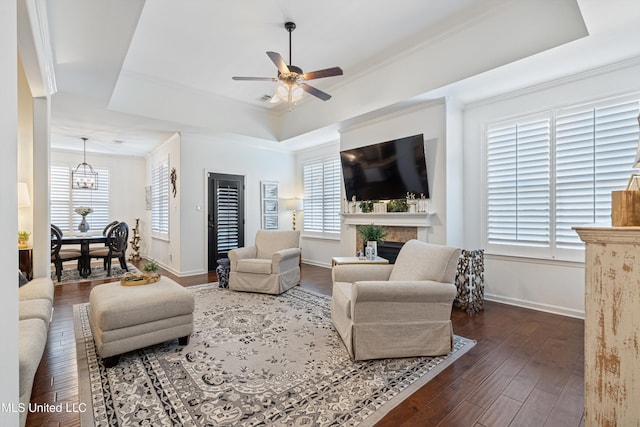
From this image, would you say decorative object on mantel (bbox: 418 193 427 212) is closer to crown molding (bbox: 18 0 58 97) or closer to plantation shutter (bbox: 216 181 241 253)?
plantation shutter (bbox: 216 181 241 253)

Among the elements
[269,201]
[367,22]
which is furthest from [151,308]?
[269,201]

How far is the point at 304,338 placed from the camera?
2.92 meters

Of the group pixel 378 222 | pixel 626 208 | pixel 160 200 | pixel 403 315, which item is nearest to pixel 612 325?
pixel 626 208

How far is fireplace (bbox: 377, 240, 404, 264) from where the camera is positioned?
4766 mm

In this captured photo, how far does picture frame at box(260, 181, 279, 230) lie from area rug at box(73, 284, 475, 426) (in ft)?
12.6

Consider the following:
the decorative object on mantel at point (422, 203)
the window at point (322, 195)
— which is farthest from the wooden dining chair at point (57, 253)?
the decorative object on mantel at point (422, 203)

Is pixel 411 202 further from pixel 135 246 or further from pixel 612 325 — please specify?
pixel 135 246

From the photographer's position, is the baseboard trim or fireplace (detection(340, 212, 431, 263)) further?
fireplace (detection(340, 212, 431, 263))

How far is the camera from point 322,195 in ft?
22.4

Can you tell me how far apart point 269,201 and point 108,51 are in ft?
14.0

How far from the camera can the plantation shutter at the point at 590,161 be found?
318 centimetres

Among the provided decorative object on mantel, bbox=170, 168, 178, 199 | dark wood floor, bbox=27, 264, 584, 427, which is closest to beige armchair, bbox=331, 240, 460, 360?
dark wood floor, bbox=27, 264, 584, 427

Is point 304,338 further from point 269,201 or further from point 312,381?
point 269,201

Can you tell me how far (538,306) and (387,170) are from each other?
2.60 m
